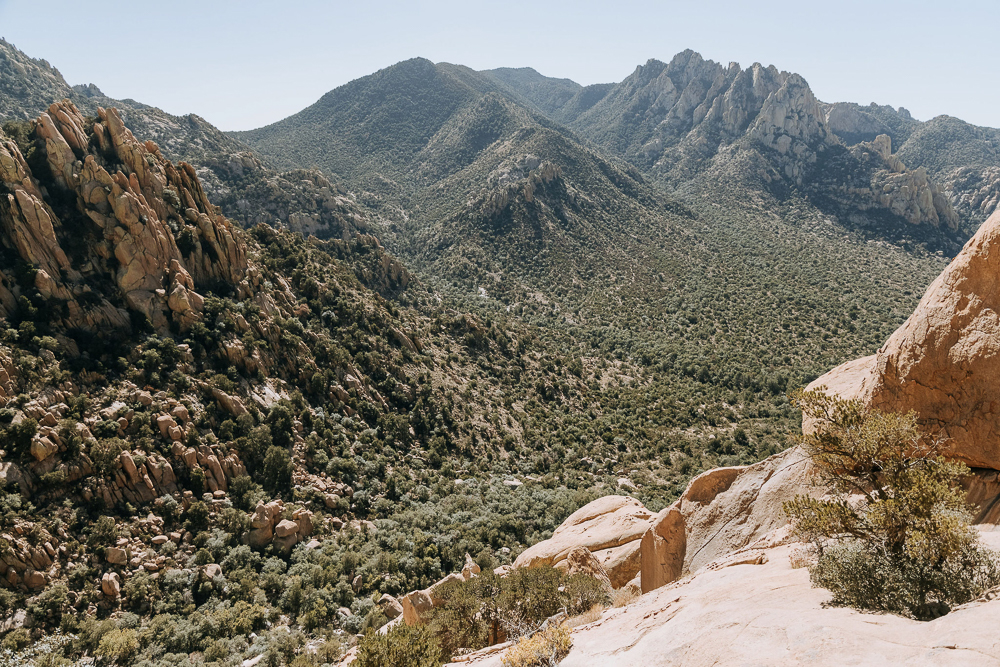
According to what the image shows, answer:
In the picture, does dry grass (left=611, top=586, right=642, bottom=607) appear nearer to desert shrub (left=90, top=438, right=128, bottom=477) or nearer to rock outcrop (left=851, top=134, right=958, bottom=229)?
desert shrub (left=90, top=438, right=128, bottom=477)

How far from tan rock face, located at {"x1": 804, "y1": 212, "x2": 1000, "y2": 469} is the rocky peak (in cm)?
3778

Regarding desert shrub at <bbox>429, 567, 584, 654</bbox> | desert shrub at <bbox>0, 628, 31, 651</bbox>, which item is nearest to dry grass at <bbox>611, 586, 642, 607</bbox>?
desert shrub at <bbox>429, 567, 584, 654</bbox>

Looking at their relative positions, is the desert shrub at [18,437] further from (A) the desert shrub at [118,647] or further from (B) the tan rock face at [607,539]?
(B) the tan rock face at [607,539]

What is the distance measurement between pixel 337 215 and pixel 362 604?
76.3 meters

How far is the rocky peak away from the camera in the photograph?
89.2ft

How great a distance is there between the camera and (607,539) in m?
21.2

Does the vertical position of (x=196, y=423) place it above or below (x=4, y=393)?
below

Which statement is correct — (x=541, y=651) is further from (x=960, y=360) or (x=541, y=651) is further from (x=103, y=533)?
(x=103, y=533)

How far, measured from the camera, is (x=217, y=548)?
2288 cm

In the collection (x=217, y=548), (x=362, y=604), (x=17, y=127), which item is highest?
(x=17, y=127)

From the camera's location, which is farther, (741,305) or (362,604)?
(741,305)

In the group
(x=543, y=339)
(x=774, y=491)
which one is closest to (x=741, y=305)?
(x=543, y=339)

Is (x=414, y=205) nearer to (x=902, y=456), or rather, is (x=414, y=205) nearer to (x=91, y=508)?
(x=91, y=508)

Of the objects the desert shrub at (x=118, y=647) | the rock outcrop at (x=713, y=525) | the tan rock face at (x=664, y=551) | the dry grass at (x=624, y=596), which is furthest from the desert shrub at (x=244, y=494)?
the tan rock face at (x=664, y=551)
